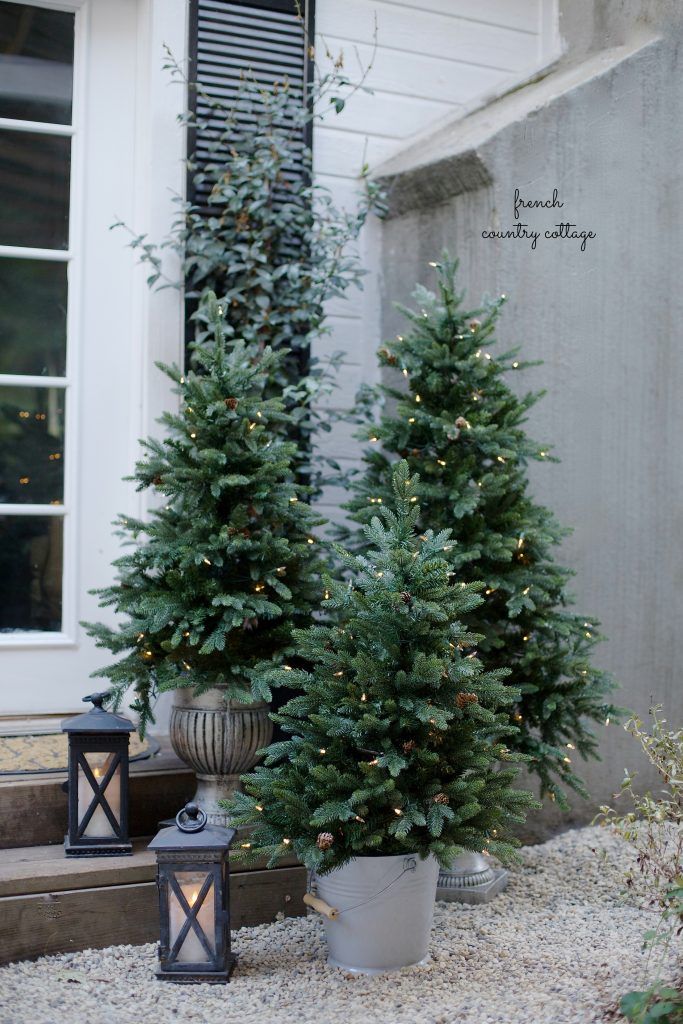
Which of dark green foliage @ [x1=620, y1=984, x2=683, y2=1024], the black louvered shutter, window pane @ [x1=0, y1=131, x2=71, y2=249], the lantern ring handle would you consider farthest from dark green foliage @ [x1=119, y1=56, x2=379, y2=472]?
dark green foliage @ [x1=620, y1=984, x2=683, y2=1024]

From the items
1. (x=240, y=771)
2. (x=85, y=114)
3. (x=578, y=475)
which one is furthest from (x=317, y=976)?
(x=85, y=114)

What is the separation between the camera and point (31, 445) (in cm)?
348

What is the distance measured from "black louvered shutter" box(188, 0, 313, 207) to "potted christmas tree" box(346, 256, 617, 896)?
1.04 meters

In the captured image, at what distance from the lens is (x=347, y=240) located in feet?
11.9

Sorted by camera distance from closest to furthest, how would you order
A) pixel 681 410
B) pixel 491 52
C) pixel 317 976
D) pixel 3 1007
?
pixel 3 1007, pixel 317 976, pixel 681 410, pixel 491 52

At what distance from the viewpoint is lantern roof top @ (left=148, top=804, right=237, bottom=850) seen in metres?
2.40

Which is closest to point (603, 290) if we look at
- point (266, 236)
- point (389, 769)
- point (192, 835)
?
point (266, 236)

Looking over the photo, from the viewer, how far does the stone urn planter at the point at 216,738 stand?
9.20 ft

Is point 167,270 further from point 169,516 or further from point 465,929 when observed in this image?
point 465,929

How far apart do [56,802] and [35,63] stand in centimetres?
241

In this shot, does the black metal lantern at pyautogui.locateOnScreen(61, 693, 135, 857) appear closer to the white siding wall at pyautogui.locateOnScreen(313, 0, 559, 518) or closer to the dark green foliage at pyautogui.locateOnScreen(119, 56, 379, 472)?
the dark green foliage at pyautogui.locateOnScreen(119, 56, 379, 472)

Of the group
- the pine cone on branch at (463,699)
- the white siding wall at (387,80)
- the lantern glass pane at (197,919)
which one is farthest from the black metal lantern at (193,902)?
the white siding wall at (387,80)

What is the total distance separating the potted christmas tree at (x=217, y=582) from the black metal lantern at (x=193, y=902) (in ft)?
1.29

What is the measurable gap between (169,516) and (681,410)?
77.1 inches
